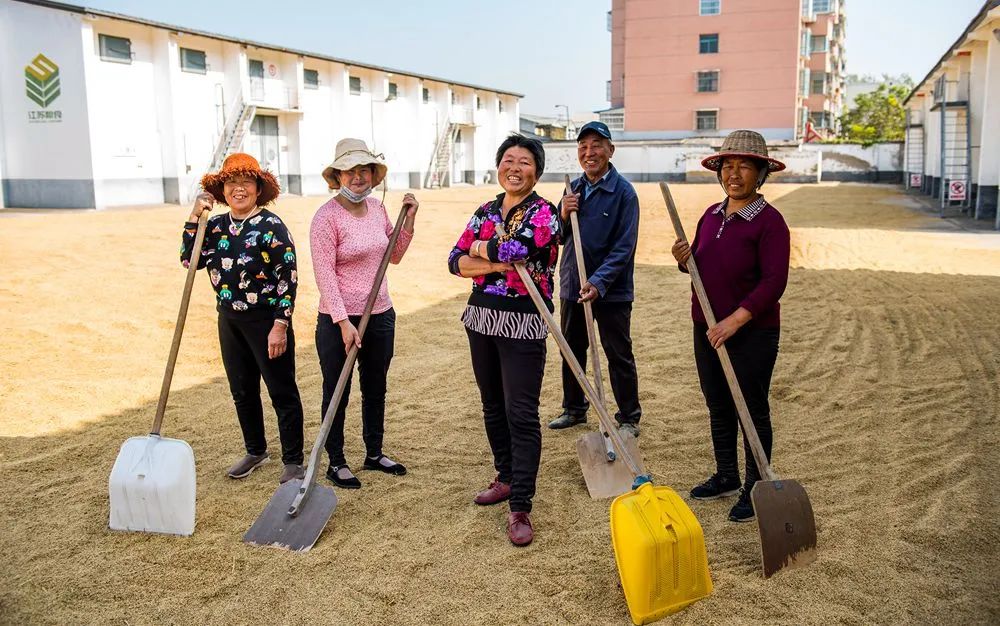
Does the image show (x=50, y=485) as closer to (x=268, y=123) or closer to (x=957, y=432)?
(x=957, y=432)

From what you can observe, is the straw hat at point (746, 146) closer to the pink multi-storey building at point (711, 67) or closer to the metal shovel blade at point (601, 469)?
the metal shovel blade at point (601, 469)

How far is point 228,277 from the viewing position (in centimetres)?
382

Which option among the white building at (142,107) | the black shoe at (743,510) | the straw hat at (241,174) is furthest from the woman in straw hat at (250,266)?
the white building at (142,107)

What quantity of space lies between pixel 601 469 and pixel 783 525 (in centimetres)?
108

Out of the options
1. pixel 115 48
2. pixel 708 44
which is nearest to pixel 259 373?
pixel 115 48

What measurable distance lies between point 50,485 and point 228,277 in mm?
1500

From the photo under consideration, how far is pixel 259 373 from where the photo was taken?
4.12m

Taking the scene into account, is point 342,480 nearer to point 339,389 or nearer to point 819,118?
point 339,389

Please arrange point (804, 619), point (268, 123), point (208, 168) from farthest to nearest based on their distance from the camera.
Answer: point (268, 123), point (208, 168), point (804, 619)

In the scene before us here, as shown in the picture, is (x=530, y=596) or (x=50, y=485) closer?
(x=530, y=596)

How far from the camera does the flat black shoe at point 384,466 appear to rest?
4.28 m

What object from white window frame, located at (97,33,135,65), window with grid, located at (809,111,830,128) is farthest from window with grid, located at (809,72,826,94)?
white window frame, located at (97,33,135,65)

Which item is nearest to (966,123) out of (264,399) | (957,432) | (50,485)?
(957,432)

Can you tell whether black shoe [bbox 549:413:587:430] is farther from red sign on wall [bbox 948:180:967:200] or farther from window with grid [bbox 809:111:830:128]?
window with grid [bbox 809:111:830:128]
